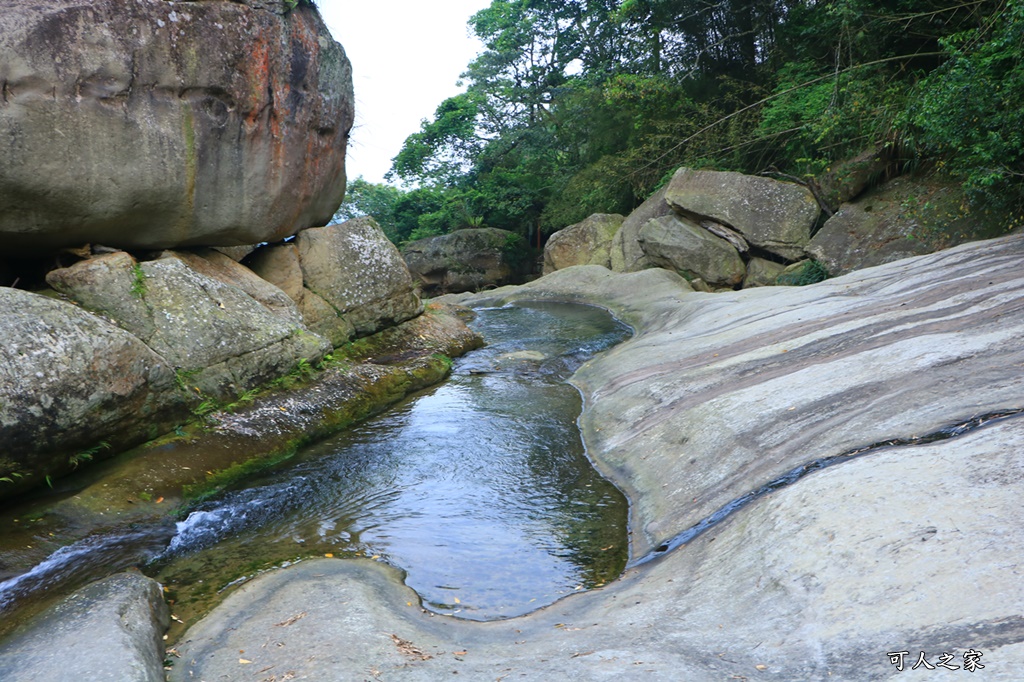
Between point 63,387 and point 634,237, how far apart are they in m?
16.2

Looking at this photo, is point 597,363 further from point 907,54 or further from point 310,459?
point 907,54

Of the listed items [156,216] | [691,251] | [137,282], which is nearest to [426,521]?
[137,282]

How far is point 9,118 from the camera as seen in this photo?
7395mm

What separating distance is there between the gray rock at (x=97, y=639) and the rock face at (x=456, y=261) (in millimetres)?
21515

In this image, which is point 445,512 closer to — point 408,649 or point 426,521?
point 426,521

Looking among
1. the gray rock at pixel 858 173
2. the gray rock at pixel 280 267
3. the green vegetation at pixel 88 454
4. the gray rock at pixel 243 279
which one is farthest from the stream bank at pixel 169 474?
the gray rock at pixel 858 173

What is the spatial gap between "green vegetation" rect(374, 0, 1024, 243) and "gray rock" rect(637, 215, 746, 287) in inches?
103

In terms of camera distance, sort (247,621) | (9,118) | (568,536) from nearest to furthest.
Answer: (247,621) → (568,536) → (9,118)

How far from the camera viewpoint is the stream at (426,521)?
5445mm

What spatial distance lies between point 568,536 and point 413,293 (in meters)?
7.27

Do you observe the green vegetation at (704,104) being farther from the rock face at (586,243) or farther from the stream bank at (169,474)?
the stream bank at (169,474)

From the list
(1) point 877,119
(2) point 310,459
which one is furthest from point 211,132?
(1) point 877,119

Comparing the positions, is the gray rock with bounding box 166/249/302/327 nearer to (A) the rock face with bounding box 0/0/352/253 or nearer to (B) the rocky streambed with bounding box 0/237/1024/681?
(A) the rock face with bounding box 0/0/352/253

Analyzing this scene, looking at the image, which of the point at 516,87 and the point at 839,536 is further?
the point at 516,87
